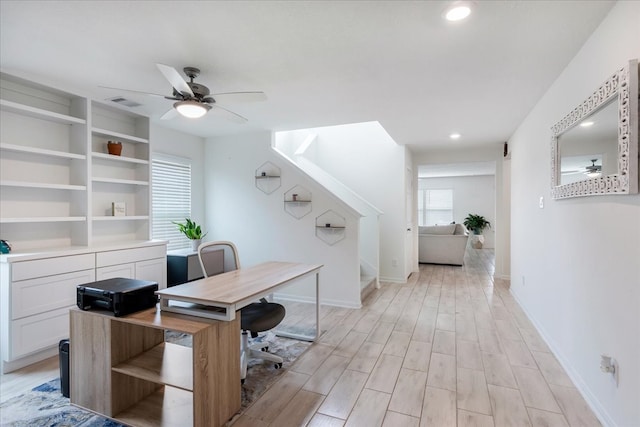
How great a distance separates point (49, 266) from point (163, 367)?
1.72 m

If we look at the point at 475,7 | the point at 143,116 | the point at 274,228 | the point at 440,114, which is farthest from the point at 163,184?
the point at 475,7

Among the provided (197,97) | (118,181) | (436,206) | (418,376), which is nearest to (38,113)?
(118,181)

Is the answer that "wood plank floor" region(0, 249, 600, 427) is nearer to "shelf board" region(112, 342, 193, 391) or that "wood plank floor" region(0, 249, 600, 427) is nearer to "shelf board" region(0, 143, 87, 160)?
"shelf board" region(112, 342, 193, 391)

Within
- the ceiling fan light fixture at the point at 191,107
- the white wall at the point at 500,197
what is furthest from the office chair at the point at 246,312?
the white wall at the point at 500,197

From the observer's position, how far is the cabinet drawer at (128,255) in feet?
10.2

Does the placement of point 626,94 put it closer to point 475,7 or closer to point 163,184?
point 475,7

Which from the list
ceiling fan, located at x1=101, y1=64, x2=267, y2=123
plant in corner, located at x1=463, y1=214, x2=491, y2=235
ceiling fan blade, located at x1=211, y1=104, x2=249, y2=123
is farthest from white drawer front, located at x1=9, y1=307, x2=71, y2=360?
plant in corner, located at x1=463, y1=214, x2=491, y2=235

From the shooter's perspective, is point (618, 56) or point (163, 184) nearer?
point (618, 56)

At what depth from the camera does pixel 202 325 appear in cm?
169

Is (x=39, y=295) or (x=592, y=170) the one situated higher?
(x=592, y=170)

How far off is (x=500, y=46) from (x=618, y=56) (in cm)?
67

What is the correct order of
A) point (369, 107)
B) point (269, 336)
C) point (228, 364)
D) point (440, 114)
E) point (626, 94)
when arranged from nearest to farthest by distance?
1. point (626, 94)
2. point (228, 364)
3. point (269, 336)
4. point (369, 107)
5. point (440, 114)

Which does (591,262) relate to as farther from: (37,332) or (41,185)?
(41,185)

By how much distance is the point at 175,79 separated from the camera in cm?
211
